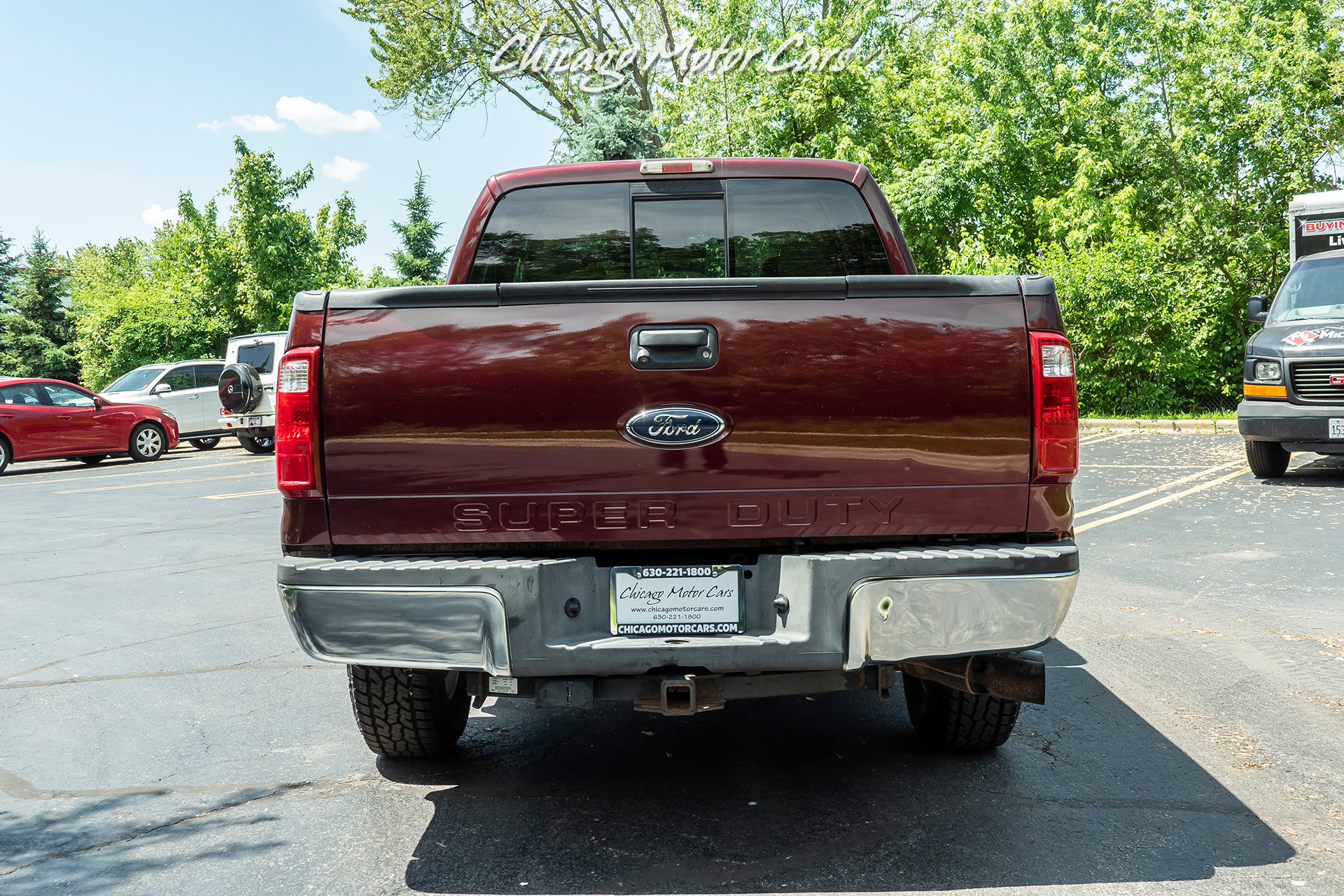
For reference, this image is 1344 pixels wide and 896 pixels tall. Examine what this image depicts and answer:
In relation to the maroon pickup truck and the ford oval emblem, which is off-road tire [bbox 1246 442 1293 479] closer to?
the maroon pickup truck

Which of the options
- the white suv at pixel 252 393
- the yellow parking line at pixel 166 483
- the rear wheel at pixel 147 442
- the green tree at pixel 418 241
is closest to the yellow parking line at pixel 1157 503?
the yellow parking line at pixel 166 483

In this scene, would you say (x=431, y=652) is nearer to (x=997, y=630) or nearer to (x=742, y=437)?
(x=742, y=437)

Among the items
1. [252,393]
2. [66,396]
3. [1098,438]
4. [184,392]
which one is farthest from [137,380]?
[1098,438]

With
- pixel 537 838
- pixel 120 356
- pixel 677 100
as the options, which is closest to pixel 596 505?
pixel 537 838

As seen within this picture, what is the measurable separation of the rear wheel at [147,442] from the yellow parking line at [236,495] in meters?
7.41

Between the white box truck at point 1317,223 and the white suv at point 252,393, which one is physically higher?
the white box truck at point 1317,223

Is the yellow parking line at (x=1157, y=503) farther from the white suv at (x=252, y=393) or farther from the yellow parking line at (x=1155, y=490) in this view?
the white suv at (x=252, y=393)

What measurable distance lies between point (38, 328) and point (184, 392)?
2517 cm

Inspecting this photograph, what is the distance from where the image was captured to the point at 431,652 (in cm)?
297

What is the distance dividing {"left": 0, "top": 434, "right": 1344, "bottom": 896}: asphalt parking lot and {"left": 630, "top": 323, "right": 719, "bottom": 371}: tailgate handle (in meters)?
1.41

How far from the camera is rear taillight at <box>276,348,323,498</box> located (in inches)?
117

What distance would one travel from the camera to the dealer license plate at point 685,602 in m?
3.00

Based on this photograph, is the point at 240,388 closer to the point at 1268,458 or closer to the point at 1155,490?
the point at 1155,490

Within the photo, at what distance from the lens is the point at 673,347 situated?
9.80ft
